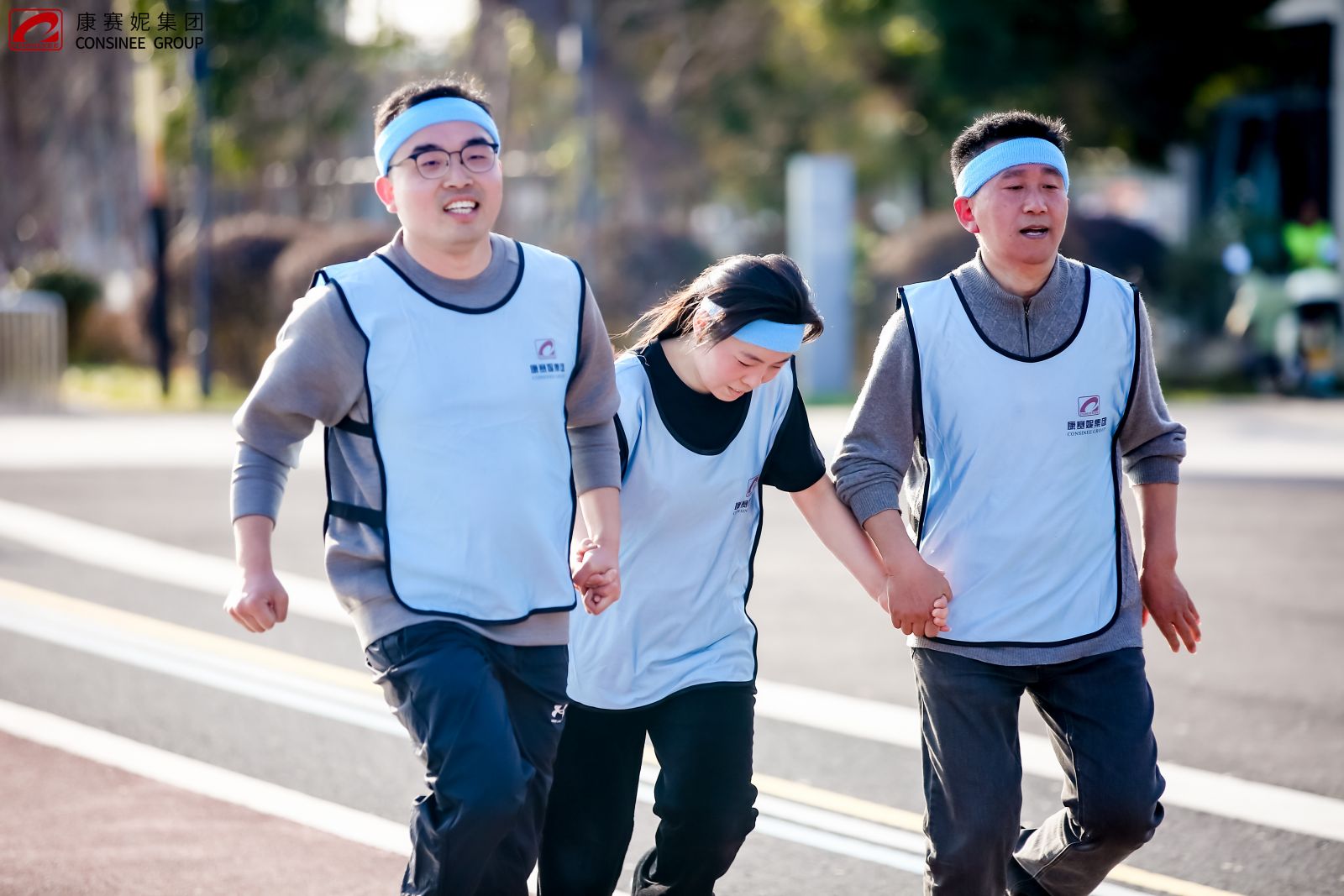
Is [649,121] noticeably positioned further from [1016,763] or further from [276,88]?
[1016,763]

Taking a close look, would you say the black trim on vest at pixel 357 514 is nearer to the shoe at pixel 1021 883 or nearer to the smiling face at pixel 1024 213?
the smiling face at pixel 1024 213

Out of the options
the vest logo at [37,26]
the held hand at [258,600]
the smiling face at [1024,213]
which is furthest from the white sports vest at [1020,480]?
the vest logo at [37,26]

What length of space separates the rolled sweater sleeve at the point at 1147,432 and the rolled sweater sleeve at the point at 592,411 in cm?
116

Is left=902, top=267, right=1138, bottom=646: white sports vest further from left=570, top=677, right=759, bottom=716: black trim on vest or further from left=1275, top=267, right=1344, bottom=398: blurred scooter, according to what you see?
left=1275, top=267, right=1344, bottom=398: blurred scooter

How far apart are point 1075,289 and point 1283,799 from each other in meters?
2.52

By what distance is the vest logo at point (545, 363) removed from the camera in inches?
152

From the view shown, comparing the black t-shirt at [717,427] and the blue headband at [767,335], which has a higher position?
the blue headband at [767,335]

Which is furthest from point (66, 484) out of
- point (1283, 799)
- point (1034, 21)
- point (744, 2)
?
point (744, 2)

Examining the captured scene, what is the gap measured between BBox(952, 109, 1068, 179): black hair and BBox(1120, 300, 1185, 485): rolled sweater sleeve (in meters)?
→ 0.45

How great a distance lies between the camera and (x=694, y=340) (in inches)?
162

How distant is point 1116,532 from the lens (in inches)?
159


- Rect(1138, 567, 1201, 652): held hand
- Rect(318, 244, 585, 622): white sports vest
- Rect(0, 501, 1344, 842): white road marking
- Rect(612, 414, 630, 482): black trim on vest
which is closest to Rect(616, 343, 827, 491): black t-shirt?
Rect(612, 414, 630, 482): black trim on vest

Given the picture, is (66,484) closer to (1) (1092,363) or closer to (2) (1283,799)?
(2) (1283,799)

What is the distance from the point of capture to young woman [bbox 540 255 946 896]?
402 centimetres
